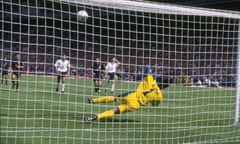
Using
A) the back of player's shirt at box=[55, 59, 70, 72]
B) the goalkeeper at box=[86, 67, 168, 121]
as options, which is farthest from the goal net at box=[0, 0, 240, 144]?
the back of player's shirt at box=[55, 59, 70, 72]

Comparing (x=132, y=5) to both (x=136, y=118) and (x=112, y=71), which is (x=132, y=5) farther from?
(x=112, y=71)

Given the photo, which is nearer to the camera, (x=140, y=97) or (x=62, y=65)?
(x=140, y=97)

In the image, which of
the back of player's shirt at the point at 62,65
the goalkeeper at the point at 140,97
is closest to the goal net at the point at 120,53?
the goalkeeper at the point at 140,97

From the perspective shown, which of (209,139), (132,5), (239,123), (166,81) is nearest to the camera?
(132,5)

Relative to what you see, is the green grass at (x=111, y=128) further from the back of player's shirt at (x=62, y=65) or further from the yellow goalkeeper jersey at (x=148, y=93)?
the back of player's shirt at (x=62, y=65)

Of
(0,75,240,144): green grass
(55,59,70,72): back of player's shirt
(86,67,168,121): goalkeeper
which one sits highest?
(55,59,70,72): back of player's shirt

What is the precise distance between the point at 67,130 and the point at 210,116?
4.76 m

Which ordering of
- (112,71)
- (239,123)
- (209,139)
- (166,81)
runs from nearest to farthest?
(209,139) < (166,81) < (239,123) < (112,71)

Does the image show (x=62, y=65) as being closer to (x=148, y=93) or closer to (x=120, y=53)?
(x=148, y=93)

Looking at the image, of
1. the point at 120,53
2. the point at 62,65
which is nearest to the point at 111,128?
the point at 120,53

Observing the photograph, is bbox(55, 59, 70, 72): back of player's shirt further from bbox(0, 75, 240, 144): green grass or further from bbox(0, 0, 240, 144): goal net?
bbox(0, 75, 240, 144): green grass

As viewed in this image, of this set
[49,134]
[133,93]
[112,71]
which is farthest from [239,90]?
[112,71]

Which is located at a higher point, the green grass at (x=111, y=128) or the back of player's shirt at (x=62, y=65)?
the back of player's shirt at (x=62, y=65)

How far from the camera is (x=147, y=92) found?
9.77m
